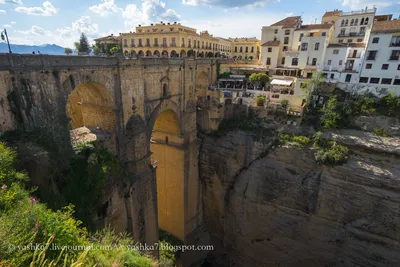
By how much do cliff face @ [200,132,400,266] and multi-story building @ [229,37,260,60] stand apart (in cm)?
3572

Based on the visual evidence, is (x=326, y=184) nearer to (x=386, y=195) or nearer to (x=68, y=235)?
(x=386, y=195)

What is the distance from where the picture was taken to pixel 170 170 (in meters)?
21.7

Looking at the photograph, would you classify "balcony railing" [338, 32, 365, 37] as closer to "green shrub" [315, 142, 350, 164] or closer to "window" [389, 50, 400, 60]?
"window" [389, 50, 400, 60]

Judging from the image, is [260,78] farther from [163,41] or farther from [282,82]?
[163,41]

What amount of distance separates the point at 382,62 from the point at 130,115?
2487cm

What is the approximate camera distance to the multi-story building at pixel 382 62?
73.6ft

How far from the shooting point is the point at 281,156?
67.4 ft

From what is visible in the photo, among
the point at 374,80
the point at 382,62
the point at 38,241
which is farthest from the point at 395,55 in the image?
the point at 38,241

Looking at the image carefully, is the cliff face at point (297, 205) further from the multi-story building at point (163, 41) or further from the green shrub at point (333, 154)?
the multi-story building at point (163, 41)

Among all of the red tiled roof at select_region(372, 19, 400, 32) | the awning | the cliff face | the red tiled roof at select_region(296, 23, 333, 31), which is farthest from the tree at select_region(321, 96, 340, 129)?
the red tiled roof at select_region(296, 23, 333, 31)

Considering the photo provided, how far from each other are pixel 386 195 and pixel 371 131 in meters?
5.47

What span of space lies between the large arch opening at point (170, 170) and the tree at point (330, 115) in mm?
13167

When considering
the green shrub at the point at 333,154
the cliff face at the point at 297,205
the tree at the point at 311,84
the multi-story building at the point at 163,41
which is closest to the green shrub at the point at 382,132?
the cliff face at the point at 297,205

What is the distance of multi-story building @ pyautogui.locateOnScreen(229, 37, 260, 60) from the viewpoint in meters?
51.7
